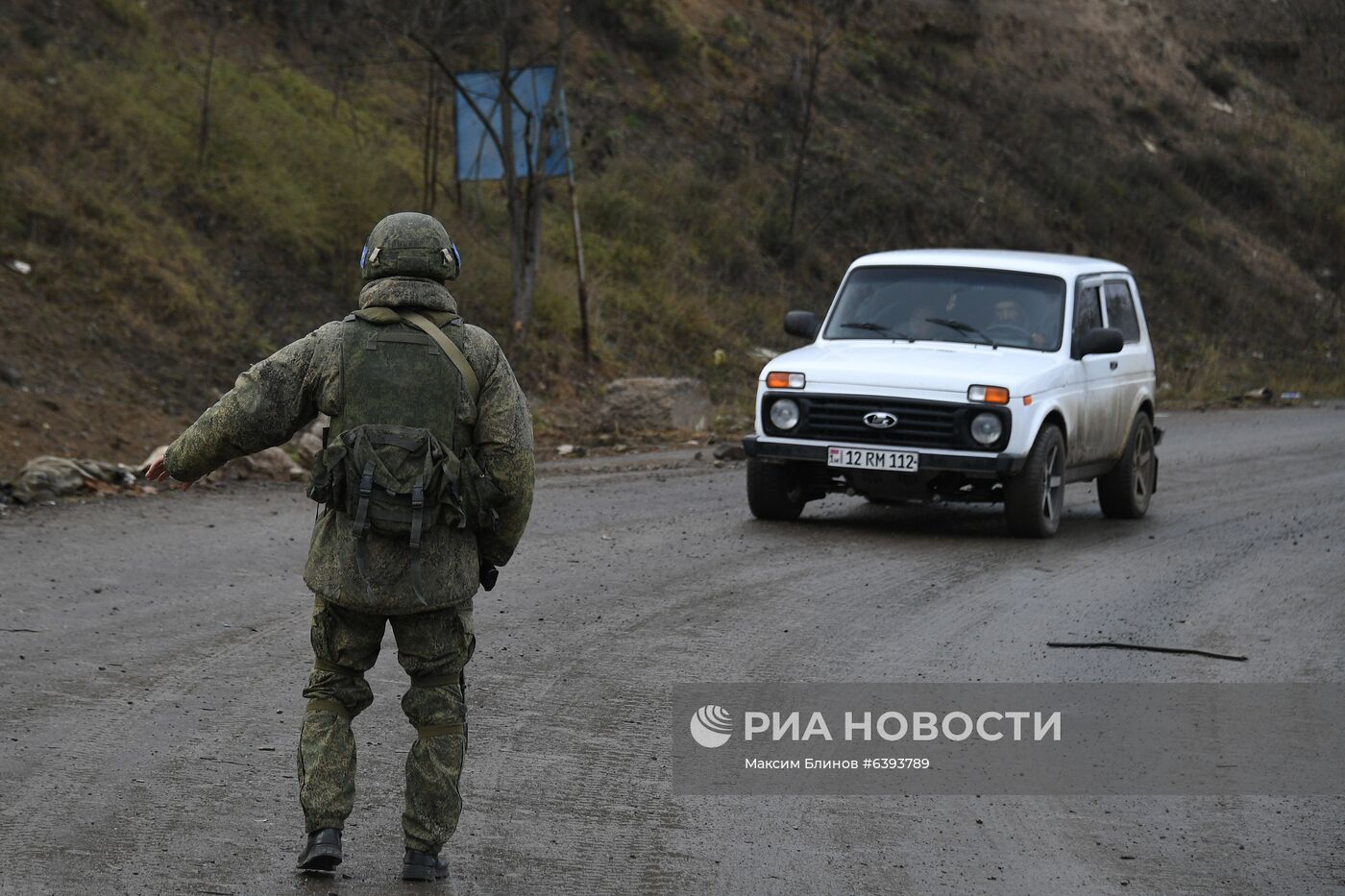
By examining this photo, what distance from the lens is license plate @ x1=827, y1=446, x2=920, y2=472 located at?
10781mm

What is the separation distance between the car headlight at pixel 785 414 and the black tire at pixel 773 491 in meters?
0.40

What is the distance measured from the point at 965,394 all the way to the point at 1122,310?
2.88 m

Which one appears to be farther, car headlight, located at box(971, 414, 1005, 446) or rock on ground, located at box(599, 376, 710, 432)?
rock on ground, located at box(599, 376, 710, 432)

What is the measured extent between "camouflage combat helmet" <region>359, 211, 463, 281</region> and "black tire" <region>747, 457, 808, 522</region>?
706 centimetres

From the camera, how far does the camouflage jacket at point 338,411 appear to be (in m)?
4.43

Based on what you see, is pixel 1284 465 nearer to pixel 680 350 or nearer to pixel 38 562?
pixel 680 350

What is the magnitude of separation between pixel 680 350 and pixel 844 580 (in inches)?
552

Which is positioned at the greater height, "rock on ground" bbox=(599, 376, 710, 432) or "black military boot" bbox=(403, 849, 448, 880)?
"rock on ground" bbox=(599, 376, 710, 432)

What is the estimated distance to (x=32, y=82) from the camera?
746 inches

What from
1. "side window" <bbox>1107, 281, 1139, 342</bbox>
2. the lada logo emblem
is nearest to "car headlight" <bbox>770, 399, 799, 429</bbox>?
the lada logo emblem

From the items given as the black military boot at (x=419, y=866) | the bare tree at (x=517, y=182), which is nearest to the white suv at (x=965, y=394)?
the black military boot at (x=419, y=866)

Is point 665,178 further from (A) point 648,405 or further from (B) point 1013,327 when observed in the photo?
(B) point 1013,327

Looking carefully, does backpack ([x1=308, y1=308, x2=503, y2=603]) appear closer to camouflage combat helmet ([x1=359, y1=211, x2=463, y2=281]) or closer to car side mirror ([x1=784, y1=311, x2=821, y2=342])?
camouflage combat helmet ([x1=359, y1=211, x2=463, y2=281])

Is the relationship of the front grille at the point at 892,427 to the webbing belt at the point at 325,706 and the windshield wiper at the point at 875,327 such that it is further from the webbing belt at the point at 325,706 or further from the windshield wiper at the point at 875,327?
the webbing belt at the point at 325,706
